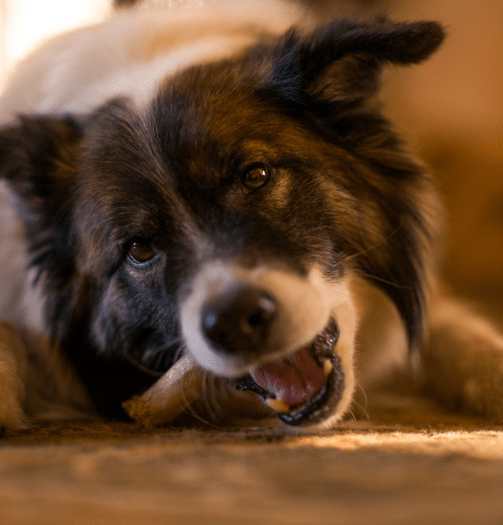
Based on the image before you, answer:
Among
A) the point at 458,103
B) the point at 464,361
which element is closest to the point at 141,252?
the point at 464,361

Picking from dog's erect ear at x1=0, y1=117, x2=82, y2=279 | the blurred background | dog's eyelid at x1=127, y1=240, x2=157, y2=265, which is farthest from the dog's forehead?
the blurred background

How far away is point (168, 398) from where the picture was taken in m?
1.43

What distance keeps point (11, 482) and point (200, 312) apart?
1.88 feet

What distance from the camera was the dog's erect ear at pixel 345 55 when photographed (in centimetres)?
150

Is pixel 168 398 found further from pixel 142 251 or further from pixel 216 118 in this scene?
pixel 216 118

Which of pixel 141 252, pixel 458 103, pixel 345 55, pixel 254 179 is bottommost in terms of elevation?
pixel 141 252

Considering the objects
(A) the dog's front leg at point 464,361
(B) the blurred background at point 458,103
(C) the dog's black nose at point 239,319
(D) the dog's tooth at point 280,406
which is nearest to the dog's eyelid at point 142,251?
(C) the dog's black nose at point 239,319

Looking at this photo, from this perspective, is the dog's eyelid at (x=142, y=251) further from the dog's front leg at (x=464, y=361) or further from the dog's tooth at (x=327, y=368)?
the dog's front leg at (x=464, y=361)

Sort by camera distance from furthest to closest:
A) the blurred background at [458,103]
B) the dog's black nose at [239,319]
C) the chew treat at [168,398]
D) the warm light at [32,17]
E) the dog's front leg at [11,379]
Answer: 1. the warm light at [32,17]
2. the blurred background at [458,103]
3. the chew treat at [168,398]
4. the dog's front leg at [11,379]
5. the dog's black nose at [239,319]

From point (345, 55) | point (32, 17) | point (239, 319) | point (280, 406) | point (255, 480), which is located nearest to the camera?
point (255, 480)

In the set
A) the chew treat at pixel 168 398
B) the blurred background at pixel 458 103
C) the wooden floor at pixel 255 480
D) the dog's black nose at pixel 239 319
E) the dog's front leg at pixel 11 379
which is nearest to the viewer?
the wooden floor at pixel 255 480

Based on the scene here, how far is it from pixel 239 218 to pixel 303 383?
1.52ft

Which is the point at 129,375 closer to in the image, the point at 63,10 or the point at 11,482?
the point at 11,482

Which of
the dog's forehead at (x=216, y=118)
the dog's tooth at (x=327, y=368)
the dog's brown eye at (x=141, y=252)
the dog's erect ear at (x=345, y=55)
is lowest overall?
the dog's tooth at (x=327, y=368)
